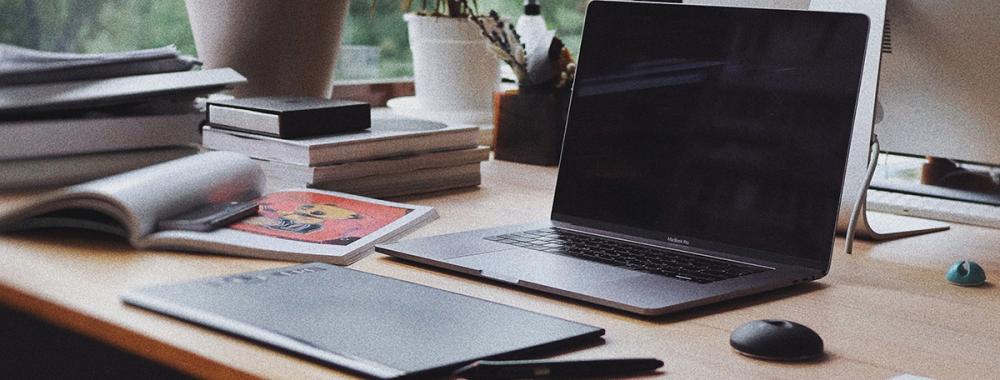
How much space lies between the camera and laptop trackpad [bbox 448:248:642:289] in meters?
0.92

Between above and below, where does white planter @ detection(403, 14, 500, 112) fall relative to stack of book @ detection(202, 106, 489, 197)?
above

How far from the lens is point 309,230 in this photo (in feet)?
3.58

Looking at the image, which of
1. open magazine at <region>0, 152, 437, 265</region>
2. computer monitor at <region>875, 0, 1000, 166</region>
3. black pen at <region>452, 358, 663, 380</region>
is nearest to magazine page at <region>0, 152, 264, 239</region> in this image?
open magazine at <region>0, 152, 437, 265</region>

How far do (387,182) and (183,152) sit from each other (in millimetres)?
262

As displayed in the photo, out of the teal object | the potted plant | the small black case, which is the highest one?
the potted plant

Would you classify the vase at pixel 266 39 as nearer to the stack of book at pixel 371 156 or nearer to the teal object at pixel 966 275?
the stack of book at pixel 371 156

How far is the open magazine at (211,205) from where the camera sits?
1.00 m

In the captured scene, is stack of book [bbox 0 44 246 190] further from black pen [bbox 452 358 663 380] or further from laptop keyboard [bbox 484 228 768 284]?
black pen [bbox 452 358 663 380]

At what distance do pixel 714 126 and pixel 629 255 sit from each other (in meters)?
0.17

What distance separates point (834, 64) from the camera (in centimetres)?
101

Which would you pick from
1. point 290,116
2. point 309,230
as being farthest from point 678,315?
point 290,116

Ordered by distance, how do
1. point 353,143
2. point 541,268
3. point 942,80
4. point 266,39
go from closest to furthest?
point 541,268
point 942,80
point 353,143
point 266,39

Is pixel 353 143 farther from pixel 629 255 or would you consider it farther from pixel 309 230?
pixel 629 255

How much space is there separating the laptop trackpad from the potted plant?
882 mm
